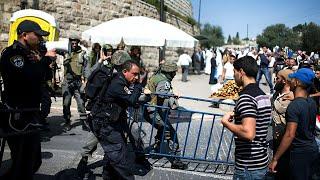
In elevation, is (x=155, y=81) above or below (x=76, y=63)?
below

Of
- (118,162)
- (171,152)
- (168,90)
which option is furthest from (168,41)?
(118,162)

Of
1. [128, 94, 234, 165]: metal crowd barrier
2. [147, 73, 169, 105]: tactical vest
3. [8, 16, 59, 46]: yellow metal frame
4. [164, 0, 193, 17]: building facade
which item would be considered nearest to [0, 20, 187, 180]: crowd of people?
[128, 94, 234, 165]: metal crowd barrier

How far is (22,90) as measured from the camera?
14.2 feet

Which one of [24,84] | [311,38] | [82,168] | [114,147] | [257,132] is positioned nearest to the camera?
[257,132]

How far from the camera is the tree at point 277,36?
68.6 meters

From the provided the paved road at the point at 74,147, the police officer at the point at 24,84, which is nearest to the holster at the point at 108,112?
the police officer at the point at 24,84

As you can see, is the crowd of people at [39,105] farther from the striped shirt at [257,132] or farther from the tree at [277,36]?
the tree at [277,36]

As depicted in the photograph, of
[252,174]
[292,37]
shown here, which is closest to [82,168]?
[252,174]

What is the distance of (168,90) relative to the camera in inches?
252


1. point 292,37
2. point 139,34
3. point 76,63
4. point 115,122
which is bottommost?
point 115,122

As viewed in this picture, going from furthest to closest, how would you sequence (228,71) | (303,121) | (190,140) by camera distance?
(228,71) → (190,140) → (303,121)

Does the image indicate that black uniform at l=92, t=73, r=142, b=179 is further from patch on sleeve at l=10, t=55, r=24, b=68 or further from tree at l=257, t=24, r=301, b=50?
tree at l=257, t=24, r=301, b=50

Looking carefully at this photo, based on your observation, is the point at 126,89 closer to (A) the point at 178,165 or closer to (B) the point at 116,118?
(B) the point at 116,118

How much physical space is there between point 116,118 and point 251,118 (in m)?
1.89
